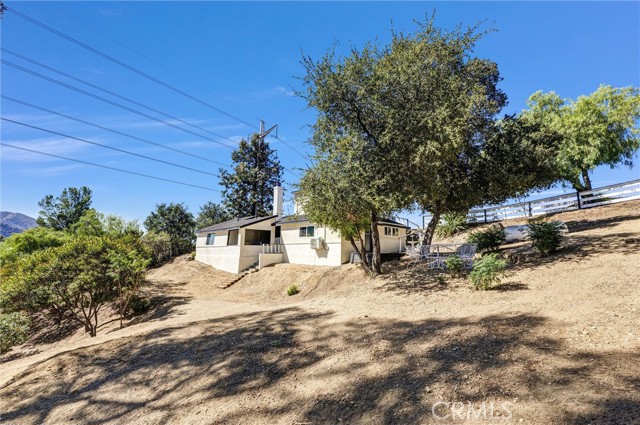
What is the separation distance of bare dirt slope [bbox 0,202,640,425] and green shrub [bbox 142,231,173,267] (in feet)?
84.0

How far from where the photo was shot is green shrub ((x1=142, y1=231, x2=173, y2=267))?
32312 millimetres

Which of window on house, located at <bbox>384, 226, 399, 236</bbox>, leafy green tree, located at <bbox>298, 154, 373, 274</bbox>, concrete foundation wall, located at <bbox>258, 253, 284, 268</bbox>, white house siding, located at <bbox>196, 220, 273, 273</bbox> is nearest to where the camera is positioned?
leafy green tree, located at <bbox>298, 154, 373, 274</bbox>

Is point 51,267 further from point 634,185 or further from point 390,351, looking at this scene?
point 634,185

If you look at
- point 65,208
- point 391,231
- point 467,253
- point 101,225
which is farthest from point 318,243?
point 65,208

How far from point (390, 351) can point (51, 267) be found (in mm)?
14520

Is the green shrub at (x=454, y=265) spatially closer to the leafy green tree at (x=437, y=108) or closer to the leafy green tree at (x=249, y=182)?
the leafy green tree at (x=437, y=108)

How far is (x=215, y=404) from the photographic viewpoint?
4859 millimetres

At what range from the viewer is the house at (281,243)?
20.6 m

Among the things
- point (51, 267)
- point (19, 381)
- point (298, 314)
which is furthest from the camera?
point (51, 267)

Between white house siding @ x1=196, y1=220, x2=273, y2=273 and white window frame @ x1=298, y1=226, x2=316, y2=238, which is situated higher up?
white window frame @ x1=298, y1=226, x2=316, y2=238

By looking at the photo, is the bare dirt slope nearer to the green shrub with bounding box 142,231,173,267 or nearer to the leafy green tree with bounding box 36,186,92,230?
the green shrub with bounding box 142,231,173,267

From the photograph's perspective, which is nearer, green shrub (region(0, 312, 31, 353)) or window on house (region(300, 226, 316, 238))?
green shrub (region(0, 312, 31, 353))

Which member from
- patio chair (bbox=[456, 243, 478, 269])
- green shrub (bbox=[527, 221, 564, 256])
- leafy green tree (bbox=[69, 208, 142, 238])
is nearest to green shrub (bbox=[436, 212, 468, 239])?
patio chair (bbox=[456, 243, 478, 269])

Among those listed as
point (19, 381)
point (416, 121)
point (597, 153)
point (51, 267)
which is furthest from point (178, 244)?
point (597, 153)
